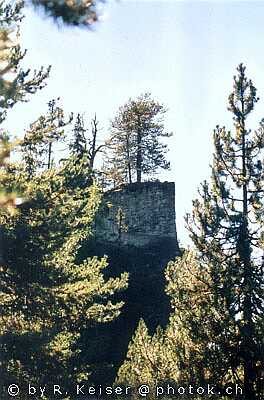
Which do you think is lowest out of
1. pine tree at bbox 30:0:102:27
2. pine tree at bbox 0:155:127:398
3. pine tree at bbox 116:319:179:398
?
pine tree at bbox 116:319:179:398

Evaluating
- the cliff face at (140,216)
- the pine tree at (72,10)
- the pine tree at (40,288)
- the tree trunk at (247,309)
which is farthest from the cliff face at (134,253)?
the pine tree at (72,10)

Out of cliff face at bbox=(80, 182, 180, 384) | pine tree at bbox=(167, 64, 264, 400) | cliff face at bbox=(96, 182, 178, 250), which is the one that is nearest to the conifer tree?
pine tree at bbox=(167, 64, 264, 400)

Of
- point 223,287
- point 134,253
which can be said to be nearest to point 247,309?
point 223,287

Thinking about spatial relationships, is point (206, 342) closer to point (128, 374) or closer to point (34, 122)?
point (128, 374)

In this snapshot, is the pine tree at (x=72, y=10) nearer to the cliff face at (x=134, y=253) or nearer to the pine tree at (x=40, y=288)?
the pine tree at (x=40, y=288)

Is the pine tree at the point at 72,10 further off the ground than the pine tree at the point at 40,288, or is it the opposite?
the pine tree at the point at 72,10

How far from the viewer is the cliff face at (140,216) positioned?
25.3 meters

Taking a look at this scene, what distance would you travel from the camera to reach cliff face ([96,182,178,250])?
2531 centimetres

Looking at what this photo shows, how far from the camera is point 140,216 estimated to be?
26047 millimetres

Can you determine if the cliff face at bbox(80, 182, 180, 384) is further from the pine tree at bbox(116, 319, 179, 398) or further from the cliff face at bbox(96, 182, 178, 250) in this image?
the pine tree at bbox(116, 319, 179, 398)

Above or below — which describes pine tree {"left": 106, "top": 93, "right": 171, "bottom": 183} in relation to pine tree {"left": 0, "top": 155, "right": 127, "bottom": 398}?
above

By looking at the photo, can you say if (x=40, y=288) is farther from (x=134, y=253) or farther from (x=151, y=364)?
(x=134, y=253)

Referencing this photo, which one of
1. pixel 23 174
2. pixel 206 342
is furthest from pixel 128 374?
pixel 23 174

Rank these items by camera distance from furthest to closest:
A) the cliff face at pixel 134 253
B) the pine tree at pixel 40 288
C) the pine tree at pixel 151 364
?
the cliff face at pixel 134 253 < the pine tree at pixel 151 364 < the pine tree at pixel 40 288
